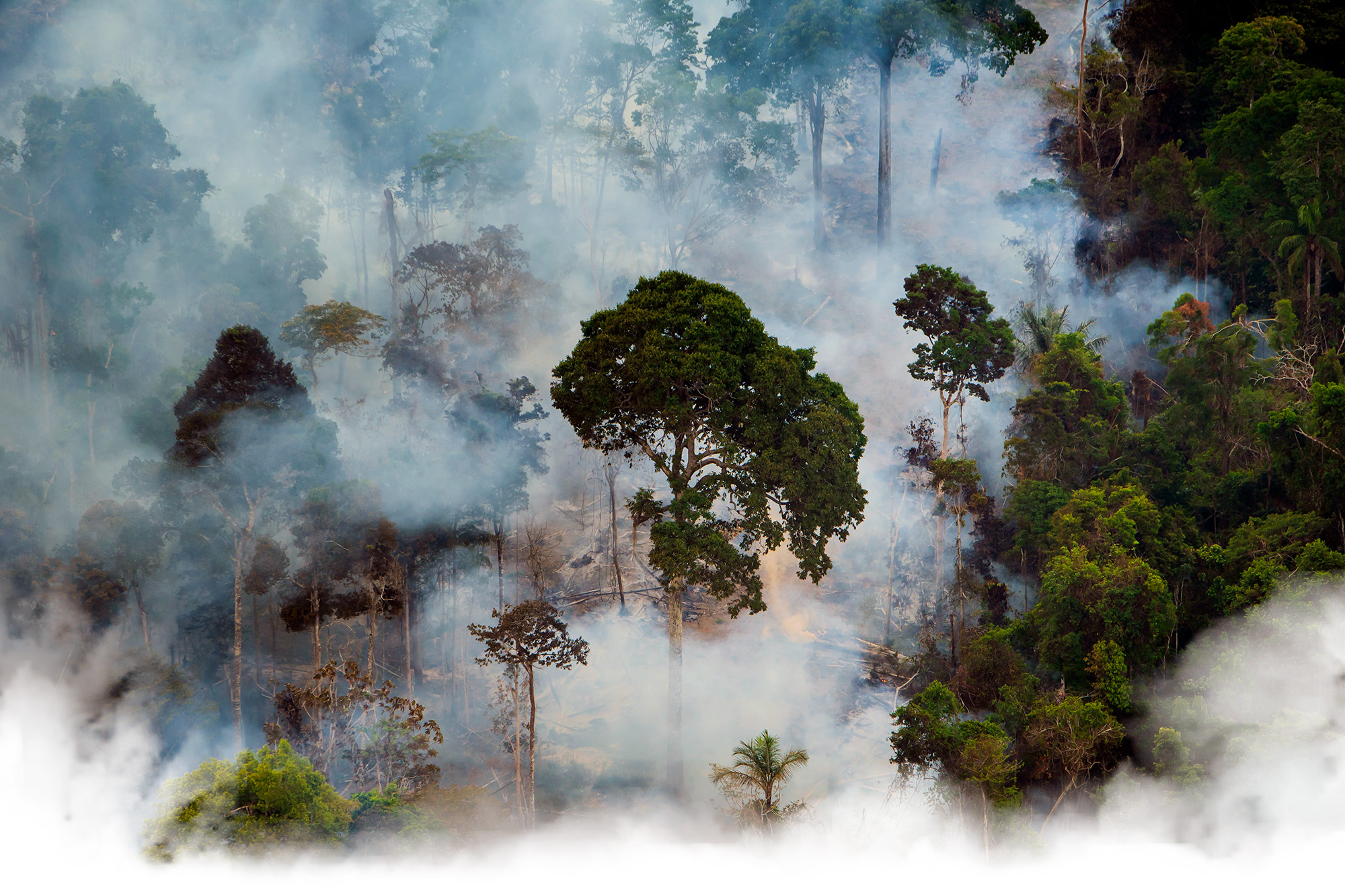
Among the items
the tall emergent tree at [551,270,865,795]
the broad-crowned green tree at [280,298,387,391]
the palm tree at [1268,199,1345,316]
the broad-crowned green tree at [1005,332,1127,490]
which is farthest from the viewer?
the broad-crowned green tree at [280,298,387,391]

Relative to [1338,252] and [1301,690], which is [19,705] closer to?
[1301,690]

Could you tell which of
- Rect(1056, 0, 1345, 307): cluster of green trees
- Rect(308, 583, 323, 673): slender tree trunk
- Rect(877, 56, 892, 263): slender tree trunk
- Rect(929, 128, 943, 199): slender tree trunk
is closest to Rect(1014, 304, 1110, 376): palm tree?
Rect(1056, 0, 1345, 307): cluster of green trees

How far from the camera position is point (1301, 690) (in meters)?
19.3

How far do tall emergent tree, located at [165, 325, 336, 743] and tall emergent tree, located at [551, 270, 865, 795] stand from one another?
8616 mm

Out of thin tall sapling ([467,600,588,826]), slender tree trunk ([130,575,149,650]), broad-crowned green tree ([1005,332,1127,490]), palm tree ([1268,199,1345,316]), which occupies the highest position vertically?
palm tree ([1268,199,1345,316])

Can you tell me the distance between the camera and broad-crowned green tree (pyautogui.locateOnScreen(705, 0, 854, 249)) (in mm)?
40406

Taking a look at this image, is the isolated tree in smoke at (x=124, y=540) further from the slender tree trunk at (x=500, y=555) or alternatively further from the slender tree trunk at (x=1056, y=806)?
the slender tree trunk at (x=1056, y=806)

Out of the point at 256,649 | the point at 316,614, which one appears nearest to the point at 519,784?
the point at 316,614

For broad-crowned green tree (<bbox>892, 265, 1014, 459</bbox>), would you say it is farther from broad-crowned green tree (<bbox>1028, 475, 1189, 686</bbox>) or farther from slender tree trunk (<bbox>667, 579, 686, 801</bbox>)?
slender tree trunk (<bbox>667, 579, 686, 801</bbox>)

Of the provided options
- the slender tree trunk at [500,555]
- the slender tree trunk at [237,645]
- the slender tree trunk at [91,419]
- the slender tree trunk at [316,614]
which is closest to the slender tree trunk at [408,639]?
the slender tree trunk at [316,614]

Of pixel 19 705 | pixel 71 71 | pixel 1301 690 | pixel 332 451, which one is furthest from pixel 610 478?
pixel 71 71

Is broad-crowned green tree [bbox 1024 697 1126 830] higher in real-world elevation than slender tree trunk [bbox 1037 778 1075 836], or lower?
higher

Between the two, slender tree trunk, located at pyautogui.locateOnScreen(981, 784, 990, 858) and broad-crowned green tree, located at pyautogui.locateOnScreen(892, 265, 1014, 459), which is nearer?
slender tree trunk, located at pyautogui.locateOnScreen(981, 784, 990, 858)

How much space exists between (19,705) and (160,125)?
1024 inches
